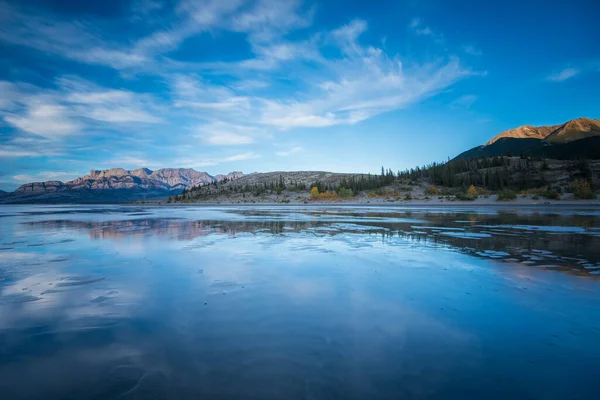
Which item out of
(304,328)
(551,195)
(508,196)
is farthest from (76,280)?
(551,195)

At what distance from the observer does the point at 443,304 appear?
595 cm

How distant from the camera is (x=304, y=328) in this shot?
488 cm

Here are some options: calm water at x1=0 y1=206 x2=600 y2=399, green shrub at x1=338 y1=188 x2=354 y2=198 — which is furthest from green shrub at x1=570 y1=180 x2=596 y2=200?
calm water at x1=0 y1=206 x2=600 y2=399

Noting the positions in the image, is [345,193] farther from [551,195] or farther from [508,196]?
[551,195]

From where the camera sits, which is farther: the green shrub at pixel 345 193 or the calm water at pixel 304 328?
the green shrub at pixel 345 193

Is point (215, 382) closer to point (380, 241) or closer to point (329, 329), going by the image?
point (329, 329)

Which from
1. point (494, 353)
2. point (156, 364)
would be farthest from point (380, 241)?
point (156, 364)

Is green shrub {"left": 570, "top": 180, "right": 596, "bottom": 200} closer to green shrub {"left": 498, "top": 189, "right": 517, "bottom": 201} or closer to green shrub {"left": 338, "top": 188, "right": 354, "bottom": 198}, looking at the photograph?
green shrub {"left": 498, "top": 189, "right": 517, "bottom": 201}

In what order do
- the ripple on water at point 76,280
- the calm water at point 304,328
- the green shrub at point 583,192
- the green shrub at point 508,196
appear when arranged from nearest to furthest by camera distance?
the calm water at point 304,328 < the ripple on water at point 76,280 < the green shrub at point 583,192 < the green shrub at point 508,196

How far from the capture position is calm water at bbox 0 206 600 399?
3.38 m

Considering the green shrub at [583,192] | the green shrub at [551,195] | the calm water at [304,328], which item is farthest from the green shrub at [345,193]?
the calm water at [304,328]

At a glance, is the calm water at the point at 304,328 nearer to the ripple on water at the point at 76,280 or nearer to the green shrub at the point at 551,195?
the ripple on water at the point at 76,280

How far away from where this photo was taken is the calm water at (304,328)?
338 centimetres

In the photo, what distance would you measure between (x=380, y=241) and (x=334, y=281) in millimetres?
7081
